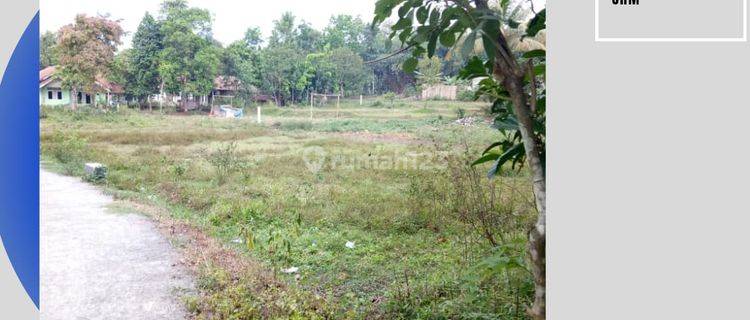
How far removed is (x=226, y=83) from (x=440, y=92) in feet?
4.28

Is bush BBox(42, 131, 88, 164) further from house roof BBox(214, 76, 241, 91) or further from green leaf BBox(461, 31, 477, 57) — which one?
green leaf BBox(461, 31, 477, 57)

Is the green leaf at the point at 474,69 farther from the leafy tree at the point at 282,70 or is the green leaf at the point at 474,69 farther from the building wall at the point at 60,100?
the building wall at the point at 60,100

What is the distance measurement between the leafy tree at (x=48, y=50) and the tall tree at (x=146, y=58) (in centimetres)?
39

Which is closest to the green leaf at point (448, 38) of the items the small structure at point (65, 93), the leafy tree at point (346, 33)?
the leafy tree at point (346, 33)

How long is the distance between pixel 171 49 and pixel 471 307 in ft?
7.51

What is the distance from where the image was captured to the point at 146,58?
9.80 ft

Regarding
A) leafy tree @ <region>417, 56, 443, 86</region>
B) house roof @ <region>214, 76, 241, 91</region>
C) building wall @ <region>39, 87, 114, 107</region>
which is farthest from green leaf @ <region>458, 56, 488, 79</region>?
building wall @ <region>39, 87, 114, 107</region>

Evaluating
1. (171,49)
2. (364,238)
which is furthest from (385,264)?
(171,49)

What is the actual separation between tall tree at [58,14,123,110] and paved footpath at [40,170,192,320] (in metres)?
0.55

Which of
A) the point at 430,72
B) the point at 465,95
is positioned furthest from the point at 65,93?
the point at 465,95

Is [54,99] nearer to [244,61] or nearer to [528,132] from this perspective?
[244,61]
